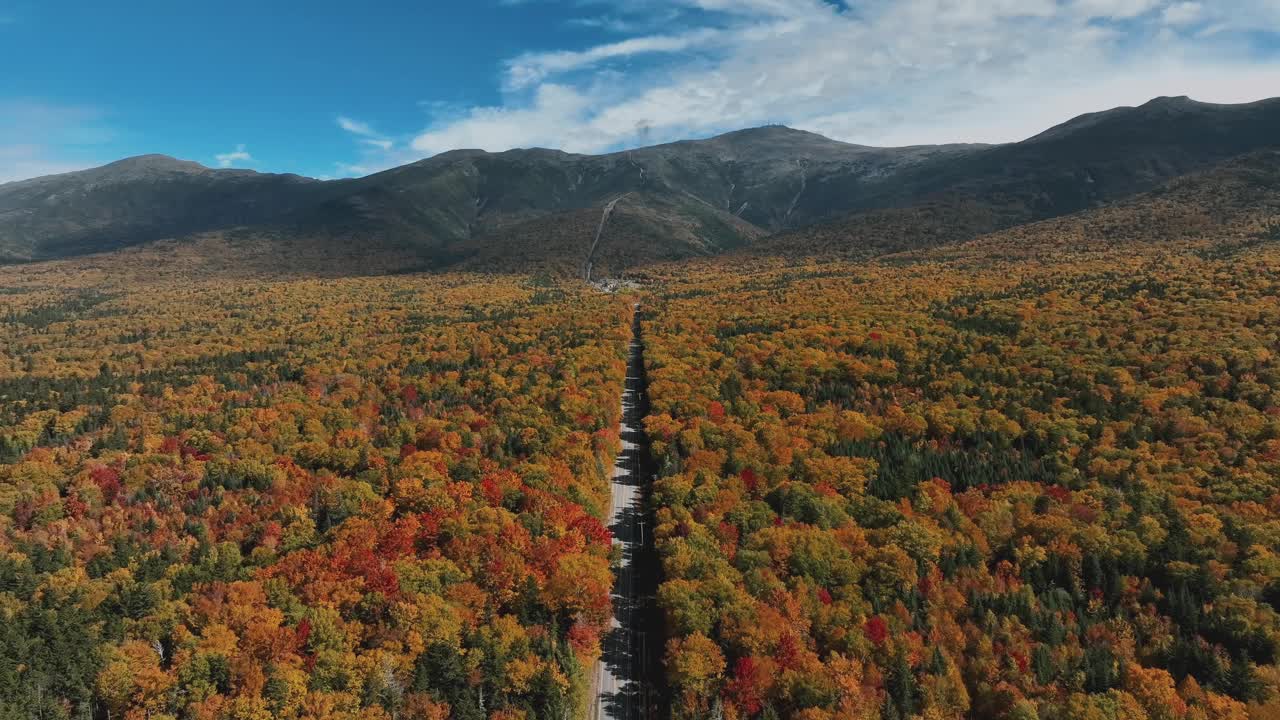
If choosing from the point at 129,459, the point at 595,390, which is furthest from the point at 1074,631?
the point at 129,459

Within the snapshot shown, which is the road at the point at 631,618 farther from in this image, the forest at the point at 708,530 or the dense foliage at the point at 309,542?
the dense foliage at the point at 309,542

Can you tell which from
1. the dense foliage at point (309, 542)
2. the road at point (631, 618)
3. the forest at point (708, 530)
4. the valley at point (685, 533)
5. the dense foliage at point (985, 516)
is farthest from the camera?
the road at point (631, 618)

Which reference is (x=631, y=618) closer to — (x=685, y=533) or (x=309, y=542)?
(x=685, y=533)

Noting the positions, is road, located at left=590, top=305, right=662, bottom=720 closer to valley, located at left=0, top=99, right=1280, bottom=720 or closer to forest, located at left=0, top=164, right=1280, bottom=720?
valley, located at left=0, top=99, right=1280, bottom=720

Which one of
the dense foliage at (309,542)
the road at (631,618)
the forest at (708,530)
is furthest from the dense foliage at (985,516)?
the dense foliage at (309,542)

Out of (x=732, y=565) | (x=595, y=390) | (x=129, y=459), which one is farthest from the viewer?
(x=595, y=390)

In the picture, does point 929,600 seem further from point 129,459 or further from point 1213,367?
point 129,459
